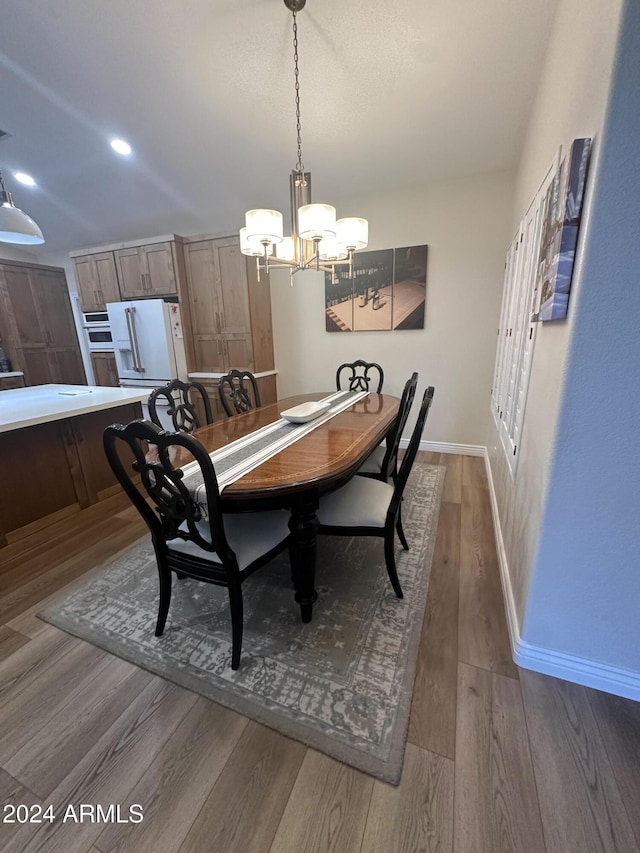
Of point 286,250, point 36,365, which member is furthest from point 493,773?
point 36,365

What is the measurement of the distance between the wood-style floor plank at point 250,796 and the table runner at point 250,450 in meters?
0.83

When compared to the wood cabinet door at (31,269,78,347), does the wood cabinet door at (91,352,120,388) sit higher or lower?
lower

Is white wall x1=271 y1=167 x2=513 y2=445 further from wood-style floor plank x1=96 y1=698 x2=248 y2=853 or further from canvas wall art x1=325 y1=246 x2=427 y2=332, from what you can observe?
wood-style floor plank x1=96 y1=698 x2=248 y2=853

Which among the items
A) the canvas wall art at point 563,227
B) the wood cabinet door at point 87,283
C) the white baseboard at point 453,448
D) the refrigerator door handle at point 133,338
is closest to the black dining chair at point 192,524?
the canvas wall art at point 563,227

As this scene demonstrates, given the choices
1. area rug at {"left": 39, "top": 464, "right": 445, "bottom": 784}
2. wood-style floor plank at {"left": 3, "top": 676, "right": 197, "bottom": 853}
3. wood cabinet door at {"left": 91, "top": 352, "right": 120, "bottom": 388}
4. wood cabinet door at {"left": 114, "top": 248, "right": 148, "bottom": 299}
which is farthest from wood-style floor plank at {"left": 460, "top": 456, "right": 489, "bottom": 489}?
wood cabinet door at {"left": 91, "top": 352, "right": 120, "bottom": 388}

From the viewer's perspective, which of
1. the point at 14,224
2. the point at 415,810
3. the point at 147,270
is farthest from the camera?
the point at 147,270

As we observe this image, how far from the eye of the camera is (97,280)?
4117 millimetres

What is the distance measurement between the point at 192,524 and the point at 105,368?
13.6 ft

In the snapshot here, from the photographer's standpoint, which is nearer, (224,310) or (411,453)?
(411,453)

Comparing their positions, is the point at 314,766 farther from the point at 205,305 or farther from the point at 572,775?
the point at 205,305

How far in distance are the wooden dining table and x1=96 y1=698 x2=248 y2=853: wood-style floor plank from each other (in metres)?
0.50

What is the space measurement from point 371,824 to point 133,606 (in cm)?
132

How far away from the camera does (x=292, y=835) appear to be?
88cm

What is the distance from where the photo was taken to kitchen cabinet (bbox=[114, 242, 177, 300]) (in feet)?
12.1
